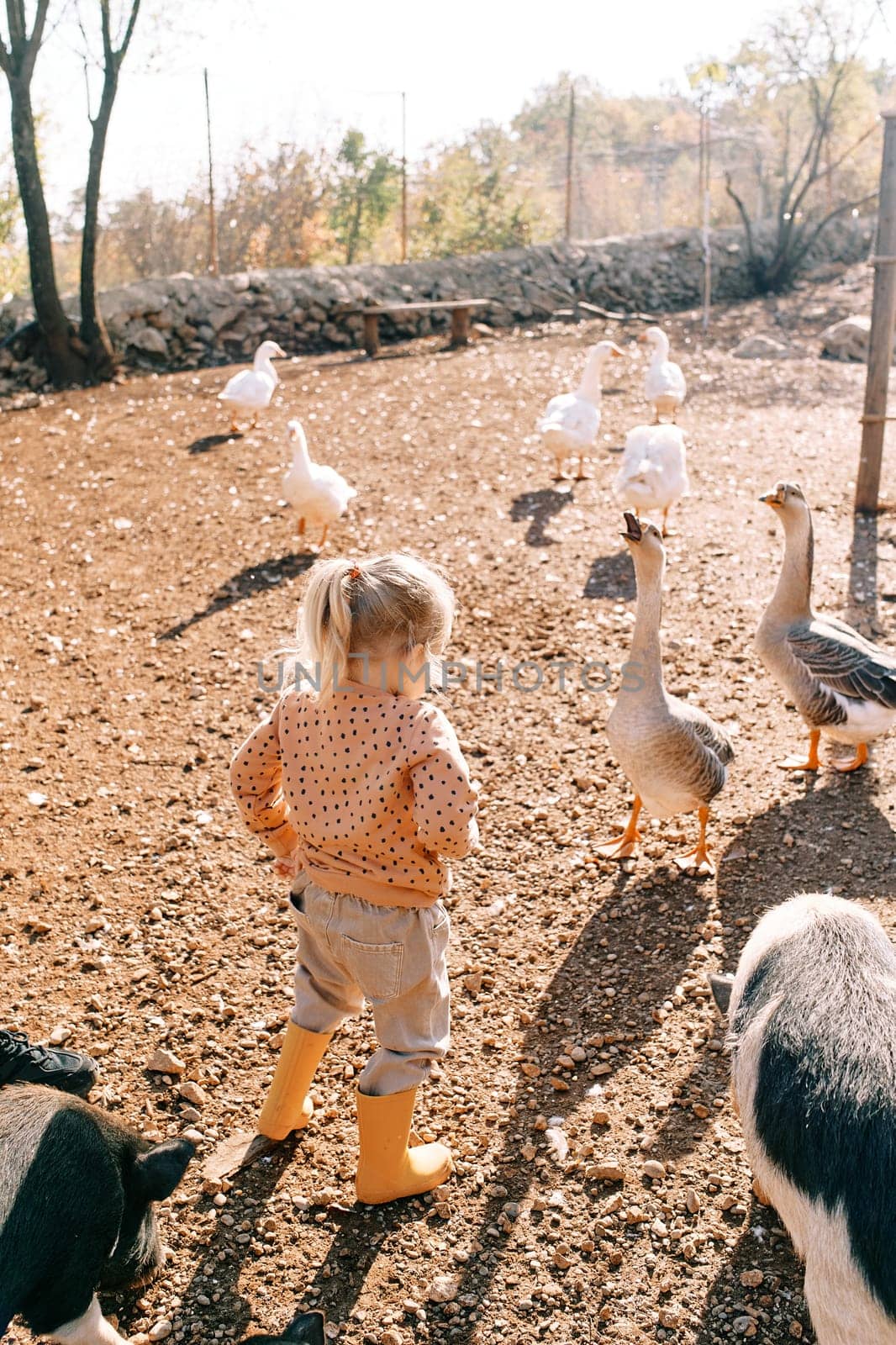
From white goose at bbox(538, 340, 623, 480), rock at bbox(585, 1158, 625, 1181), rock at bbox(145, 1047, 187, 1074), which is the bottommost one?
rock at bbox(585, 1158, 625, 1181)

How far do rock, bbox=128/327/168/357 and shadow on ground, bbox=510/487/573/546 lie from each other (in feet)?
21.2

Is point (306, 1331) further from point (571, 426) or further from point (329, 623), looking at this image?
point (571, 426)

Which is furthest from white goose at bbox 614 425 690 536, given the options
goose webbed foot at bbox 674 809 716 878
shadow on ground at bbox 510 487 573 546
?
goose webbed foot at bbox 674 809 716 878

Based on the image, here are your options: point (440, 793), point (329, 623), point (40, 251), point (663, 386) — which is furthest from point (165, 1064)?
point (40, 251)

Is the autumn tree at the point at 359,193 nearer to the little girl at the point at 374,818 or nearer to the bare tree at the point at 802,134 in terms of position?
the bare tree at the point at 802,134

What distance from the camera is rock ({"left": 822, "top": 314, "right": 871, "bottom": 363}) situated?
13.0 meters

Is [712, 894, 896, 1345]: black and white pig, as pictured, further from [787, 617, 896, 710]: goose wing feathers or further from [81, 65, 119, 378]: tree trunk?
[81, 65, 119, 378]: tree trunk

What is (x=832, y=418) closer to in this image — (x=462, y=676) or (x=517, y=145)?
(x=462, y=676)

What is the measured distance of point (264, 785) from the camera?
2.68m

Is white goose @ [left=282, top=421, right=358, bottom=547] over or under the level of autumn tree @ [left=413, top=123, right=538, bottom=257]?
under

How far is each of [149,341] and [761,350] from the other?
7.48 metres

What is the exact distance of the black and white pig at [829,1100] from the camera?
6.10 feet

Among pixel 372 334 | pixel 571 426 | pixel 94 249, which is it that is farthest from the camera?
pixel 372 334

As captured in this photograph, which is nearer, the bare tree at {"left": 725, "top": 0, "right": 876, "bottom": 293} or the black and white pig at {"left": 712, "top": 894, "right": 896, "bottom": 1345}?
the black and white pig at {"left": 712, "top": 894, "right": 896, "bottom": 1345}
